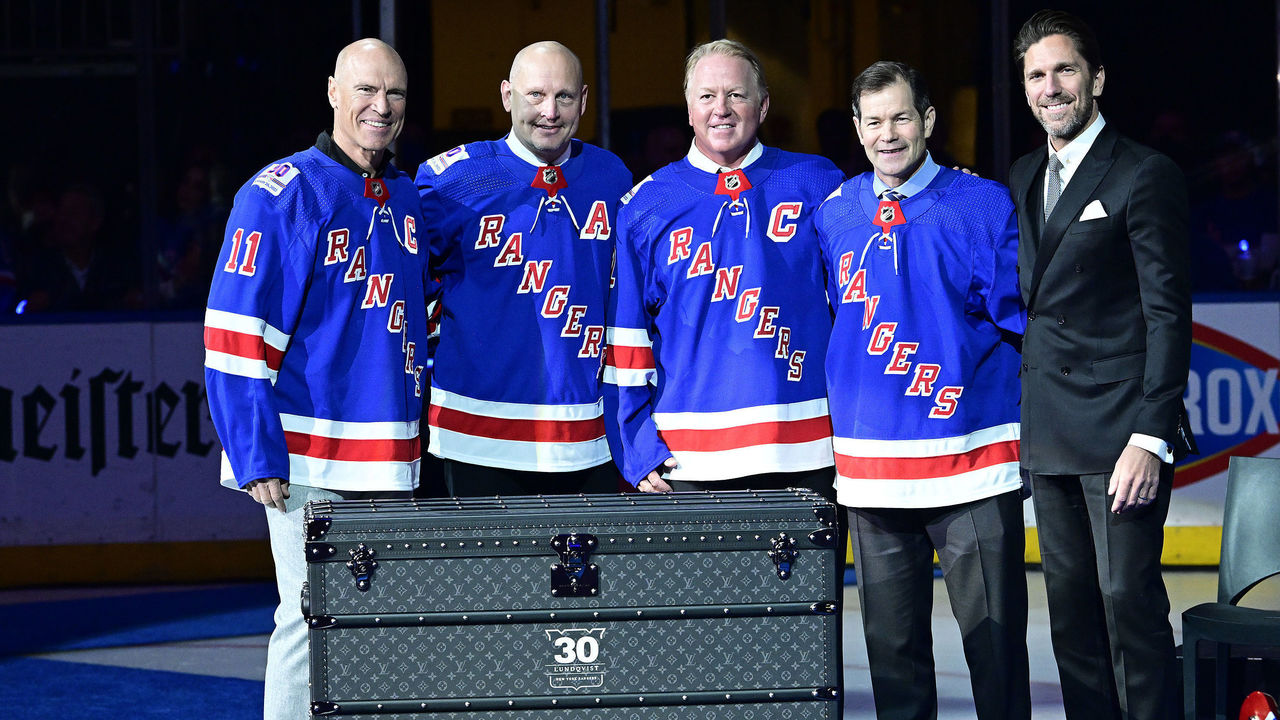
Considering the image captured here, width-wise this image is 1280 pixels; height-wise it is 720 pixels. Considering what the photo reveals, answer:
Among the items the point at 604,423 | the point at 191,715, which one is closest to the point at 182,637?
the point at 191,715

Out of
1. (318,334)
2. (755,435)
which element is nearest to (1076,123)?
(755,435)

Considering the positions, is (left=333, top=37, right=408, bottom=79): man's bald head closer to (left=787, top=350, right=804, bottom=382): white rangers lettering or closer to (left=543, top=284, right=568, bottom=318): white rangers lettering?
(left=543, top=284, right=568, bottom=318): white rangers lettering

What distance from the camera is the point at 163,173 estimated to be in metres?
7.20

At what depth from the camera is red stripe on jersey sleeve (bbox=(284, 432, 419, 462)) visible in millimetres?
3668

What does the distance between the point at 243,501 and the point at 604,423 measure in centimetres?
353

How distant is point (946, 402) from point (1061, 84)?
73 cm

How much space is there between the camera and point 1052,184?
3.65 m

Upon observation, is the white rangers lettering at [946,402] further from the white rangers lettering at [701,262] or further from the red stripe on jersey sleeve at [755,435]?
the white rangers lettering at [701,262]

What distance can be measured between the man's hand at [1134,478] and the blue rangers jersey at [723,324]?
0.64 m

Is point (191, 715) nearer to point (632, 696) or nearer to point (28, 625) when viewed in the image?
point (28, 625)

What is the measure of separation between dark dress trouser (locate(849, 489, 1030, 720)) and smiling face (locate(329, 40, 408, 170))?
136 centimetres

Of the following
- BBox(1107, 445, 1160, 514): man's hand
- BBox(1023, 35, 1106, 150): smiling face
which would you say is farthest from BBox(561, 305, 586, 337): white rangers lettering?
BBox(1107, 445, 1160, 514): man's hand

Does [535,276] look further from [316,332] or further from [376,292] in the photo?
[316,332]

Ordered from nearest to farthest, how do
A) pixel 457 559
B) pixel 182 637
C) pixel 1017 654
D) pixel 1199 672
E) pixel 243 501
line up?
pixel 457 559 → pixel 1017 654 → pixel 1199 672 → pixel 182 637 → pixel 243 501
